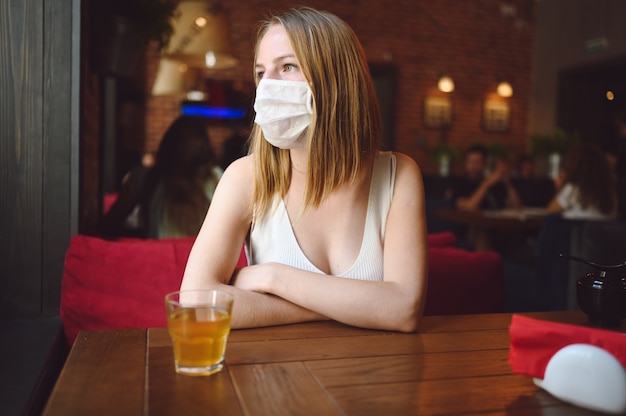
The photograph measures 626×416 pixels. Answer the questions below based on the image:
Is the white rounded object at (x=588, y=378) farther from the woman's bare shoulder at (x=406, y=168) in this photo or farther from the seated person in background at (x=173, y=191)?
the seated person in background at (x=173, y=191)

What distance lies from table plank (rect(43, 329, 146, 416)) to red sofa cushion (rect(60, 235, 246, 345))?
61 centimetres

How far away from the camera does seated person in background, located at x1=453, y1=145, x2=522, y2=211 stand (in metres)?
5.20

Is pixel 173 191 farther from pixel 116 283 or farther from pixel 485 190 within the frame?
pixel 485 190

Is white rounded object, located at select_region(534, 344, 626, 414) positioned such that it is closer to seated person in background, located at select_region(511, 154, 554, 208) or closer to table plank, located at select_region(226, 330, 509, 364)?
table plank, located at select_region(226, 330, 509, 364)

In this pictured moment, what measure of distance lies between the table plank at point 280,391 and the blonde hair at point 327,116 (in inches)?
21.4

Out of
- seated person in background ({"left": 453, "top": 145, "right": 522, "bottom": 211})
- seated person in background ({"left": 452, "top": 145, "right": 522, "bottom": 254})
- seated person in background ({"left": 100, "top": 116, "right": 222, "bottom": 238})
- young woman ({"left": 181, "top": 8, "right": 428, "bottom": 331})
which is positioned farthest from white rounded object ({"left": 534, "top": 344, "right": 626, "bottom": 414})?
seated person in background ({"left": 453, "top": 145, "right": 522, "bottom": 211})

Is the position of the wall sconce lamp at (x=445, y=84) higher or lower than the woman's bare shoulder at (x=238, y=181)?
higher

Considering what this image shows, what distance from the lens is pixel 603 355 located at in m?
0.73

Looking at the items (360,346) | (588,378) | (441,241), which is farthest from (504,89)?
(588,378)

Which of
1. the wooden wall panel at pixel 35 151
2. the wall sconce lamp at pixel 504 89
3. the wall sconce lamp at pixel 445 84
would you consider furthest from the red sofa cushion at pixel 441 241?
the wall sconce lamp at pixel 504 89

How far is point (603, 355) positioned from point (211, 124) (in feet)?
22.5

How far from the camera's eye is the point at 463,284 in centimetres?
190

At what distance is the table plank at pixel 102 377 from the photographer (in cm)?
72

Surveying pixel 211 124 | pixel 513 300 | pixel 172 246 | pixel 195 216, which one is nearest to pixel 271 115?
pixel 172 246
